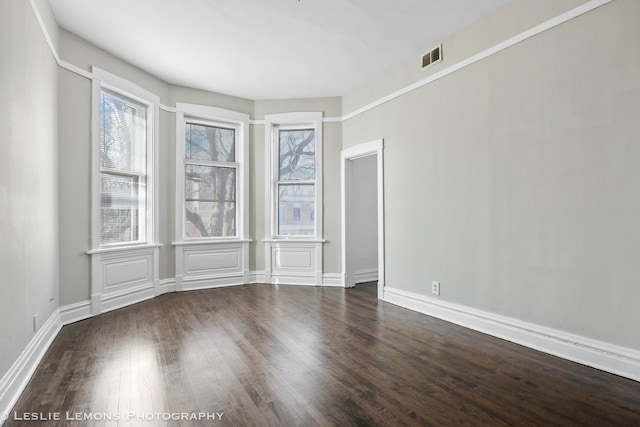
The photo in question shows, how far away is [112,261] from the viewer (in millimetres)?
4137

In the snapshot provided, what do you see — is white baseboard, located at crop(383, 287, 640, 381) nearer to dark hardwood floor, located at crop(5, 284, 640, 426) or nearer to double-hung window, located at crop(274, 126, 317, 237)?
dark hardwood floor, located at crop(5, 284, 640, 426)

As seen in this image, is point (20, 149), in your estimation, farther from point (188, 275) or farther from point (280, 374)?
point (188, 275)

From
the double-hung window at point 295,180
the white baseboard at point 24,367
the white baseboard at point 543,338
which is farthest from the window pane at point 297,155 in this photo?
the white baseboard at point 24,367

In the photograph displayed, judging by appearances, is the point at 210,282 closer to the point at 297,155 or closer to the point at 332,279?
the point at 332,279

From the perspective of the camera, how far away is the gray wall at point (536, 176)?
2.45 meters

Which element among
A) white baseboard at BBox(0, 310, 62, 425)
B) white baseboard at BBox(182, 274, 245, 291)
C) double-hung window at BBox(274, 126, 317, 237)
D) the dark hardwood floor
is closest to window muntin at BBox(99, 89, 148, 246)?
white baseboard at BBox(182, 274, 245, 291)

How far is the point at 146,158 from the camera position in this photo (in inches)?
186

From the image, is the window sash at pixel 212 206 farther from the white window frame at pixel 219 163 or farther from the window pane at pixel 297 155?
the window pane at pixel 297 155

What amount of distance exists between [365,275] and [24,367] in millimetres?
4468

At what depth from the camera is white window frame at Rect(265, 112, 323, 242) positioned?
5566 mm

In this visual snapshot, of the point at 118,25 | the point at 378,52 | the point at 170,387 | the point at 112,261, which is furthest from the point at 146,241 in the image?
the point at 378,52

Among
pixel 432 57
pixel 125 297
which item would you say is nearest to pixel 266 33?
pixel 432 57

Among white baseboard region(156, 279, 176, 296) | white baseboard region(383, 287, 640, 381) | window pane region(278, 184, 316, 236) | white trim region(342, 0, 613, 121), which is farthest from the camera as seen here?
window pane region(278, 184, 316, 236)

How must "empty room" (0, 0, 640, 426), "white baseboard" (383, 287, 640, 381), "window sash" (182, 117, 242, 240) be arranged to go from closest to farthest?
1. "empty room" (0, 0, 640, 426)
2. "white baseboard" (383, 287, 640, 381)
3. "window sash" (182, 117, 242, 240)
